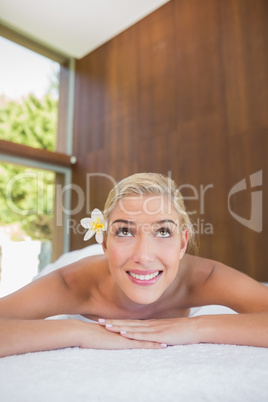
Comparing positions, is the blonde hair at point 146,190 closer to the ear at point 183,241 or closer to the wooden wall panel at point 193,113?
the ear at point 183,241

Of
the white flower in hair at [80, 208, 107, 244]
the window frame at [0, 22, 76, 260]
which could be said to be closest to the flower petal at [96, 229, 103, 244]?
the white flower in hair at [80, 208, 107, 244]

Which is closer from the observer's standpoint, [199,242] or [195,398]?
[195,398]

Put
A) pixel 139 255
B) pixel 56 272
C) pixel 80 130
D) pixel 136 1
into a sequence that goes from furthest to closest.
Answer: pixel 80 130, pixel 136 1, pixel 56 272, pixel 139 255

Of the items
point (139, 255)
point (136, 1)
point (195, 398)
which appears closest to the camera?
point (195, 398)

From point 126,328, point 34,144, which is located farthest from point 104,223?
point 34,144

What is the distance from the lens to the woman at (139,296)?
0.62 meters

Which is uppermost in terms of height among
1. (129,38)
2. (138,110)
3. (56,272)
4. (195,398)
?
(129,38)

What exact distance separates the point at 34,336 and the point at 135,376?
0.22 metres

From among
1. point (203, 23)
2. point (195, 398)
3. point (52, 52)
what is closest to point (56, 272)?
point (195, 398)

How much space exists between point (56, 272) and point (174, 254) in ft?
1.23

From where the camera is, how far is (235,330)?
2.09 feet

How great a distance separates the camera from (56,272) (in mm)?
895

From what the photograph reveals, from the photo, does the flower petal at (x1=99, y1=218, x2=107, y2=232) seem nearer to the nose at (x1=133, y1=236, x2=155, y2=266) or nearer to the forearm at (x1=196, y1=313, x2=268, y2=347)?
the nose at (x1=133, y1=236, x2=155, y2=266)

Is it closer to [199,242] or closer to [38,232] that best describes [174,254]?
[199,242]
